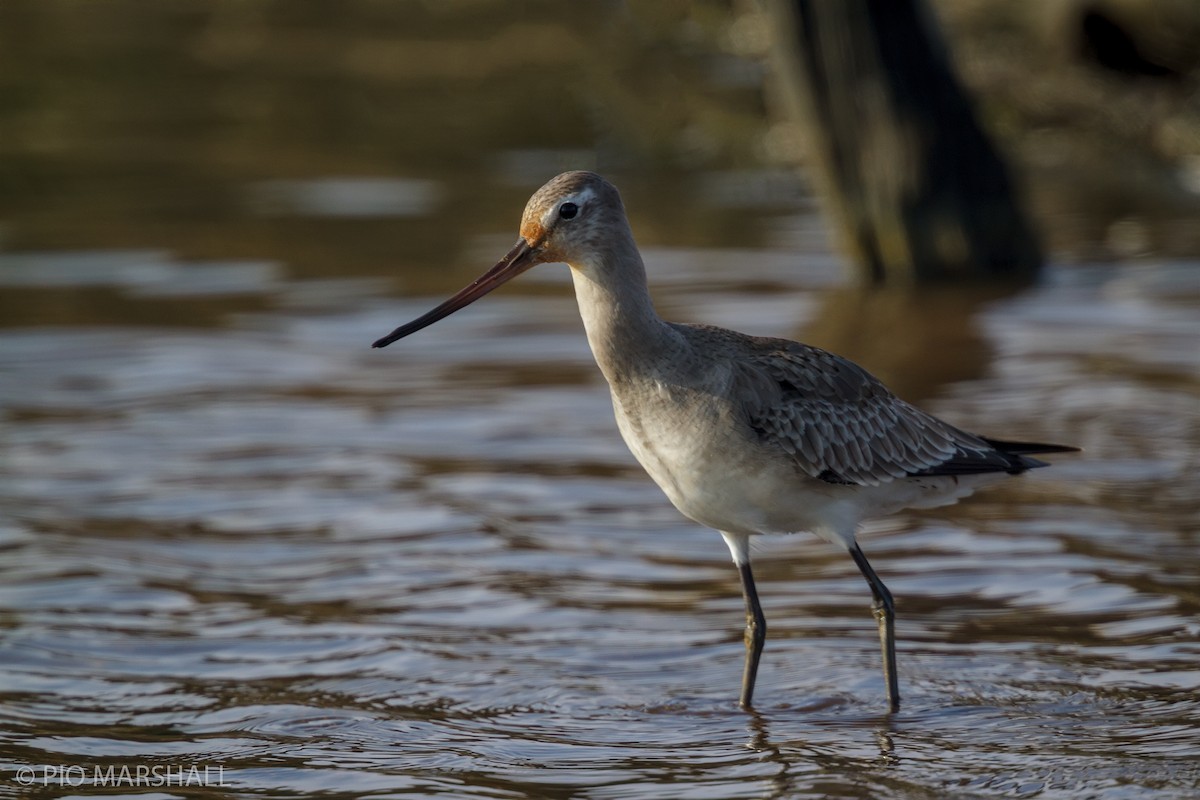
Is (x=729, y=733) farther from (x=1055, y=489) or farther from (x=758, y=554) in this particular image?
(x=1055, y=489)

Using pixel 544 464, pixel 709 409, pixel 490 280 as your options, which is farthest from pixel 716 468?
pixel 544 464

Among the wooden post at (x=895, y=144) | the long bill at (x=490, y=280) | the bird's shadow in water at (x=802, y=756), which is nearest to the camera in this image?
the bird's shadow in water at (x=802, y=756)

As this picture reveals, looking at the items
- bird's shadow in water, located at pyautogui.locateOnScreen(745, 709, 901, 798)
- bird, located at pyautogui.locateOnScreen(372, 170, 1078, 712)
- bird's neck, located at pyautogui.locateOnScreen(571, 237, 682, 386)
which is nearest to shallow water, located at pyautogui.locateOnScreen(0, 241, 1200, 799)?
bird's shadow in water, located at pyautogui.locateOnScreen(745, 709, 901, 798)

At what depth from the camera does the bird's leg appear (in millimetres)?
6004

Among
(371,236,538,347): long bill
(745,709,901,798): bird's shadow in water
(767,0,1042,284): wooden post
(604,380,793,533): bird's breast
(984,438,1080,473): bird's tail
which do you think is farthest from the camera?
(767,0,1042,284): wooden post

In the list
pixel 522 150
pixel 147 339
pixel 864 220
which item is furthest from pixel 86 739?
pixel 522 150

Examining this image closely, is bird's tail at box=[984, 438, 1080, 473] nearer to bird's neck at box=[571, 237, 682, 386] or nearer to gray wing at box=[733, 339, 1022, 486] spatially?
gray wing at box=[733, 339, 1022, 486]

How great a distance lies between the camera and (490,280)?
600 centimetres

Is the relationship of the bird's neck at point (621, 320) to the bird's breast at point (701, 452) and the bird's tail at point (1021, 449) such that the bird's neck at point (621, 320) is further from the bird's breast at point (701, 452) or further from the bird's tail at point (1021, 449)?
the bird's tail at point (1021, 449)

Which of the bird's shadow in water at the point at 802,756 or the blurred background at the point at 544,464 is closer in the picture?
the bird's shadow in water at the point at 802,756

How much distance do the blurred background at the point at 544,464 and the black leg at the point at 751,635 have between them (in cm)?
14

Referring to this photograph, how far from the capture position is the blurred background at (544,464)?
5.86 meters

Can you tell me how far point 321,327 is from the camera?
38.0 feet

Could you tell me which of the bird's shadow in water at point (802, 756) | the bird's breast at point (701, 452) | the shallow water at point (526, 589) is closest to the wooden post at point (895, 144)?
the shallow water at point (526, 589)
